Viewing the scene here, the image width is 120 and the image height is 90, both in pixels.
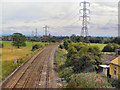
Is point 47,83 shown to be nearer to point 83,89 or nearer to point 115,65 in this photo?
point 83,89

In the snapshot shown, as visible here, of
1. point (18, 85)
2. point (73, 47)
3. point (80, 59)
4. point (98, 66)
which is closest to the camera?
point (18, 85)

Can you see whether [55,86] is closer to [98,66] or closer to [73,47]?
[98,66]

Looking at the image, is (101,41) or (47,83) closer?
(47,83)

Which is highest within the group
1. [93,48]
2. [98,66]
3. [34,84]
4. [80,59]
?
[93,48]

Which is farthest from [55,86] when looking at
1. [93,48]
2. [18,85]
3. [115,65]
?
[93,48]

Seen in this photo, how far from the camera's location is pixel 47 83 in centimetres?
877

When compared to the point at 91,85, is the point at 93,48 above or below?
above

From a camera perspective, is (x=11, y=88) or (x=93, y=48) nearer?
(x=11, y=88)

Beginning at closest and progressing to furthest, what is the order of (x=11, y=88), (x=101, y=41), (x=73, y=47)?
(x=11, y=88), (x=73, y=47), (x=101, y=41)

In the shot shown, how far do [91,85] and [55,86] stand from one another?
9.87ft

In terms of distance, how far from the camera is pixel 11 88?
7691 mm

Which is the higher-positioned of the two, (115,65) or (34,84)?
(115,65)

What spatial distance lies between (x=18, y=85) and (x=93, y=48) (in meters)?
6.90

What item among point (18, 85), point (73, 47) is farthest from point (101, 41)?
point (18, 85)
